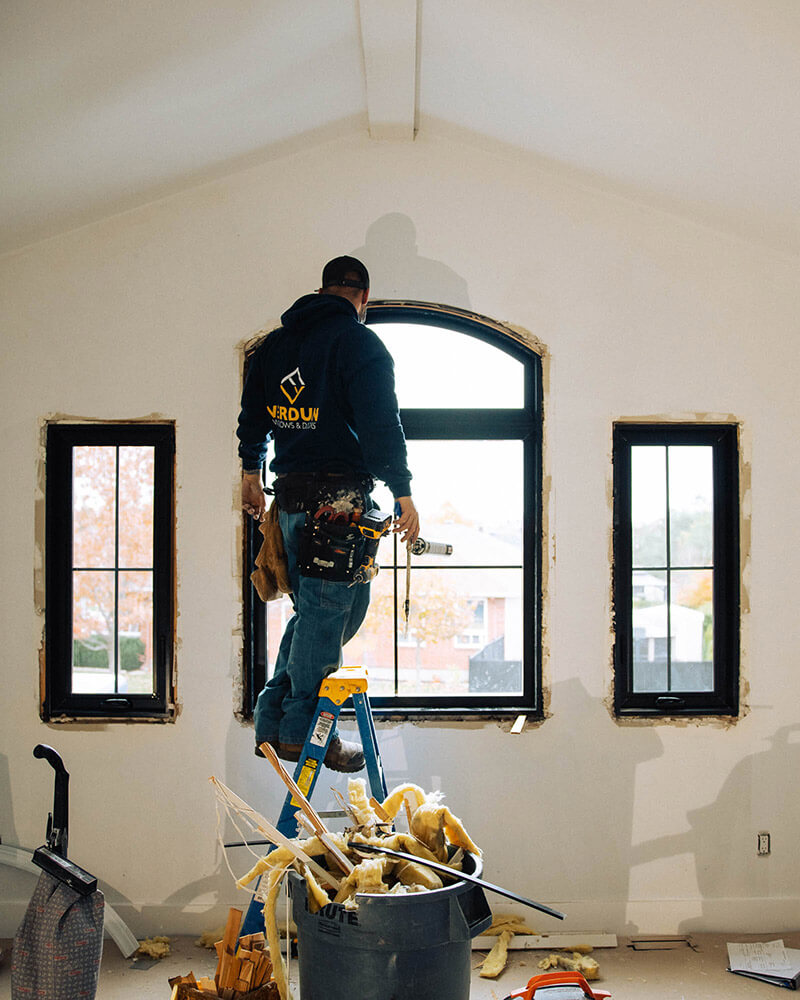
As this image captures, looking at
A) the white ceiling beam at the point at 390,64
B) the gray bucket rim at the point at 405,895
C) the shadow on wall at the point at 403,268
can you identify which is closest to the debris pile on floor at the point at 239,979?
the gray bucket rim at the point at 405,895

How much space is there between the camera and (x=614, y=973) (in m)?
2.99

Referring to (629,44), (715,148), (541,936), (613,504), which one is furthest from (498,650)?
(629,44)

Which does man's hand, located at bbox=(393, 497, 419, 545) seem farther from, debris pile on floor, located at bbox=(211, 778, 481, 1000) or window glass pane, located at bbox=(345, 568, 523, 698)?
window glass pane, located at bbox=(345, 568, 523, 698)

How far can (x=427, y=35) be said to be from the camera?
8.56 feet

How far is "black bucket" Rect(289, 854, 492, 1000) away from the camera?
2.07m

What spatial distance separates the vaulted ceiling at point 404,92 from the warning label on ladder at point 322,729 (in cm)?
180

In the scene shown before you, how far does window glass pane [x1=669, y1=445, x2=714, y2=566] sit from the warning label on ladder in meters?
1.58

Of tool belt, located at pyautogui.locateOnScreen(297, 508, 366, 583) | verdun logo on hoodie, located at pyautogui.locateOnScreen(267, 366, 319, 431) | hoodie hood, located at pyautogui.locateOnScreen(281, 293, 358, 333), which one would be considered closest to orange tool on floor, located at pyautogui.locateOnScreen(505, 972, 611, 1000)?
tool belt, located at pyautogui.locateOnScreen(297, 508, 366, 583)

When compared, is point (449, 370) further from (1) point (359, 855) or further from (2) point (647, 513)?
(1) point (359, 855)

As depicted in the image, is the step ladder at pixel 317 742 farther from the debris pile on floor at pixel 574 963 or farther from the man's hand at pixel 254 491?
the debris pile on floor at pixel 574 963

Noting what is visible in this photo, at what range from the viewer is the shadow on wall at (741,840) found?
3.31 m

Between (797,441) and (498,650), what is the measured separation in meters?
1.38

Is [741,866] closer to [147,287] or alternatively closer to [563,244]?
[563,244]

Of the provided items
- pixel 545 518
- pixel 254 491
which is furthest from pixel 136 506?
pixel 545 518
